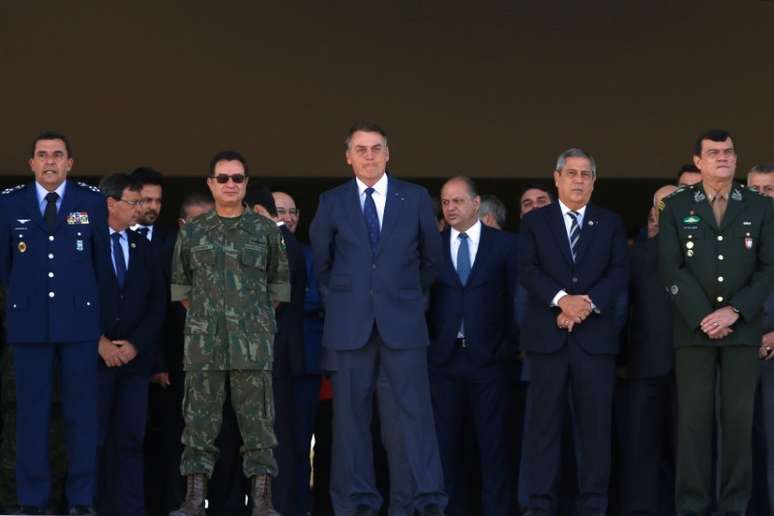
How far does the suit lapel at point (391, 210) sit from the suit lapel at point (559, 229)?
74 centimetres

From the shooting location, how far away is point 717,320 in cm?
650

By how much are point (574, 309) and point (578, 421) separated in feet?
1.71

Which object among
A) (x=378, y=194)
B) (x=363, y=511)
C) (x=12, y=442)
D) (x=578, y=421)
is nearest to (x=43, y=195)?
(x=12, y=442)

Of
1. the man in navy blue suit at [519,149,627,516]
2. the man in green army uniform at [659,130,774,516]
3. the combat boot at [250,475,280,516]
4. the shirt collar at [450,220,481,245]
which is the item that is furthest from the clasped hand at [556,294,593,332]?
the combat boot at [250,475,280,516]

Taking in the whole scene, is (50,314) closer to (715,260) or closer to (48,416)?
(48,416)

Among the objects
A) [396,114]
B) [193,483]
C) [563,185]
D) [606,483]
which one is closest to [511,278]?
[563,185]

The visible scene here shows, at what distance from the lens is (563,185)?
704 cm

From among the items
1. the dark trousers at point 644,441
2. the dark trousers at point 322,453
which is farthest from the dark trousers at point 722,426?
the dark trousers at point 322,453

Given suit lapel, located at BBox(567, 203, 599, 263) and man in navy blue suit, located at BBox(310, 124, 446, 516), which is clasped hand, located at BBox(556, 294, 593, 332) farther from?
man in navy blue suit, located at BBox(310, 124, 446, 516)

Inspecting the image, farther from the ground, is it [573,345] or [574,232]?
[574,232]

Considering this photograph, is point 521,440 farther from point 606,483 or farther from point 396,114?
point 396,114

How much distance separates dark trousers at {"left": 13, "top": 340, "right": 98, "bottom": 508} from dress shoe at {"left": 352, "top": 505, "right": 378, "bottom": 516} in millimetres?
1132

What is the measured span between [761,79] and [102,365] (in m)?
5.64

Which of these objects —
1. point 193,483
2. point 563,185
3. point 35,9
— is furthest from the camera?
point 35,9
